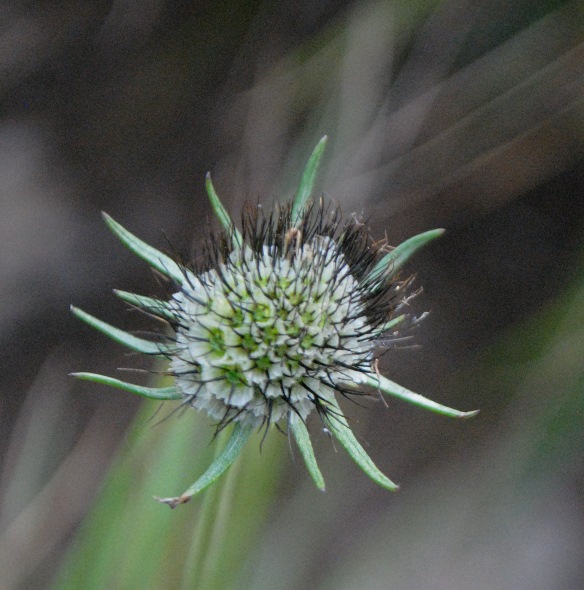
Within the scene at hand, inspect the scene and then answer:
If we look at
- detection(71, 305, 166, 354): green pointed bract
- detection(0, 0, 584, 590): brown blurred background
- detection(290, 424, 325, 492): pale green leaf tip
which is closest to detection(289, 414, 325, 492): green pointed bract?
detection(290, 424, 325, 492): pale green leaf tip

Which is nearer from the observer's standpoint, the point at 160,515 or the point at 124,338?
the point at 124,338

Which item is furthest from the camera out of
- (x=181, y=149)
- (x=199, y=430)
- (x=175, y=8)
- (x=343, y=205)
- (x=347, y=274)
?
(x=181, y=149)

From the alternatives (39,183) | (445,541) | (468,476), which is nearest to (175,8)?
(39,183)

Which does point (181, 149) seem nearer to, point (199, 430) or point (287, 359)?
point (199, 430)

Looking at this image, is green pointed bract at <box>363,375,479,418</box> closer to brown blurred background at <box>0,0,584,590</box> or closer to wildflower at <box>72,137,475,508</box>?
wildflower at <box>72,137,475,508</box>

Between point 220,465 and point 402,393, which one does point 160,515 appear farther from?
point 402,393

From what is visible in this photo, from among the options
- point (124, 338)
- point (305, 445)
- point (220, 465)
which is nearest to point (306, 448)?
point (305, 445)

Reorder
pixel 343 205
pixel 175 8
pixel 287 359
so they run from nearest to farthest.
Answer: pixel 287 359 < pixel 343 205 < pixel 175 8
